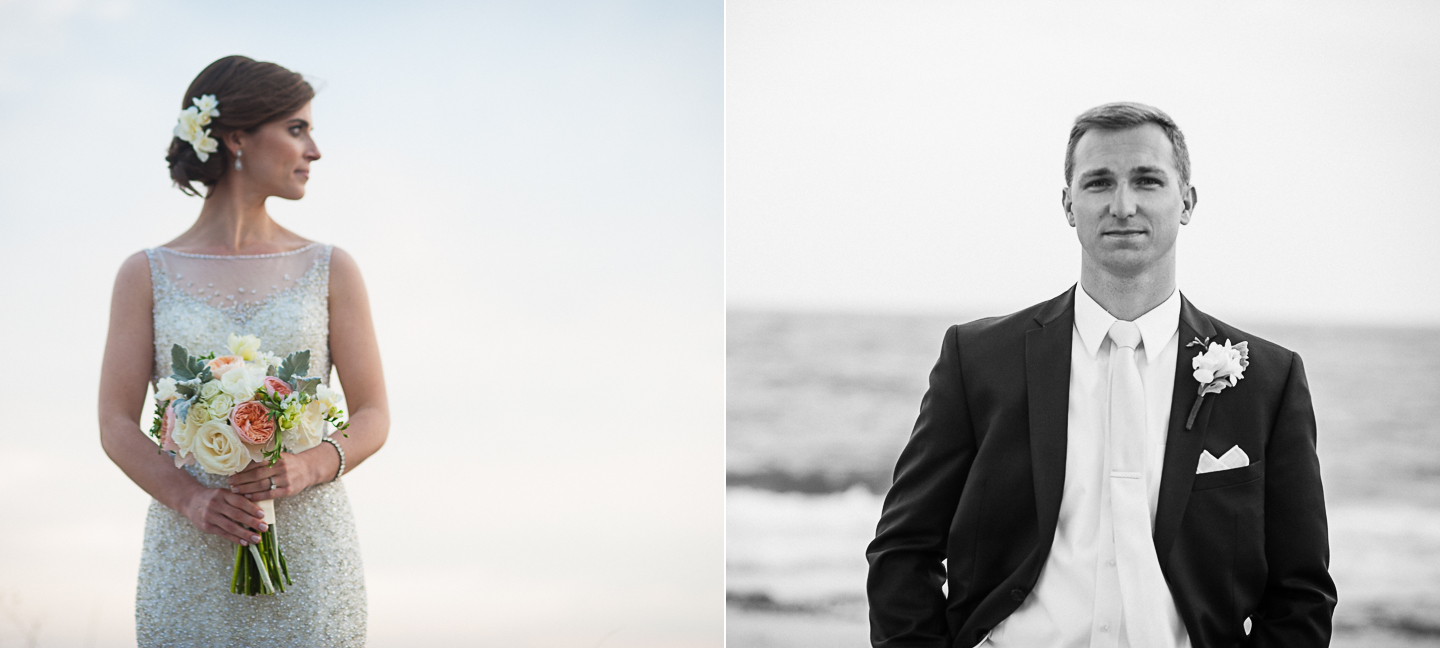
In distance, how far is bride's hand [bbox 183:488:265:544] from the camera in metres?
2.69

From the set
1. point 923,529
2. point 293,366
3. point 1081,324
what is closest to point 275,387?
point 293,366

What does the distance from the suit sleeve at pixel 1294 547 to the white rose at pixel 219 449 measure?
227 cm

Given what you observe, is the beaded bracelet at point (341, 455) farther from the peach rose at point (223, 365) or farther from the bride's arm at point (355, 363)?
the peach rose at point (223, 365)

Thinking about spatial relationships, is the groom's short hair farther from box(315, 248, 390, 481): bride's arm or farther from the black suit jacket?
box(315, 248, 390, 481): bride's arm

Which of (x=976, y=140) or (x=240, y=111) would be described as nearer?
(x=240, y=111)

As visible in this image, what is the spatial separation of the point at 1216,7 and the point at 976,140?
0.73 meters

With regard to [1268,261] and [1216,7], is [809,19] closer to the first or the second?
[1216,7]

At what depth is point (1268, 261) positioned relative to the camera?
10.3ft

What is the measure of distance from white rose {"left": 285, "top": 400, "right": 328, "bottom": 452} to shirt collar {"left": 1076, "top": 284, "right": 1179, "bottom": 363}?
177cm

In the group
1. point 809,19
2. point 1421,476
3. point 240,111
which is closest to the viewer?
point 240,111

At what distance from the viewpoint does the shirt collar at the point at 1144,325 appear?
9.19ft

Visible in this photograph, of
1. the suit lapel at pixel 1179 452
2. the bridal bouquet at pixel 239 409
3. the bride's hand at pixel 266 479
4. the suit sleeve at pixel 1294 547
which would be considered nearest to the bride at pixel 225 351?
the bride's hand at pixel 266 479

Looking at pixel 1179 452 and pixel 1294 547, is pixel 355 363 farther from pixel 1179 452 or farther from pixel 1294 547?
pixel 1294 547

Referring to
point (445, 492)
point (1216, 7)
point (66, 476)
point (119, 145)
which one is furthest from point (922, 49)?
point (66, 476)
